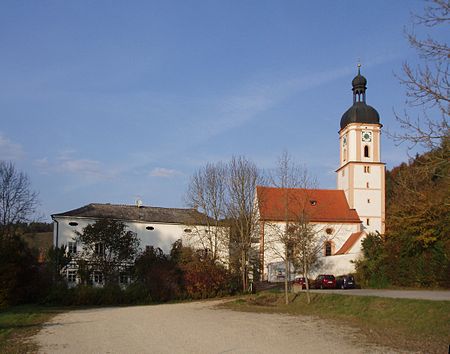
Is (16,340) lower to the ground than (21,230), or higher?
lower

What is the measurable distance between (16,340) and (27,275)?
66.4ft

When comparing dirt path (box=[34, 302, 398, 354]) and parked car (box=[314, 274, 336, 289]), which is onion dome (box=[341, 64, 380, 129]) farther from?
dirt path (box=[34, 302, 398, 354])

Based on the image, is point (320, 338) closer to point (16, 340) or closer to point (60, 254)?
point (16, 340)

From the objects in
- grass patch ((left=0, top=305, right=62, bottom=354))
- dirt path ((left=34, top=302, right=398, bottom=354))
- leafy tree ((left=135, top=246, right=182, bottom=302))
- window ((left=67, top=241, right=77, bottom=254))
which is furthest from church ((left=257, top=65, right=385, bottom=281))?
grass patch ((left=0, top=305, right=62, bottom=354))

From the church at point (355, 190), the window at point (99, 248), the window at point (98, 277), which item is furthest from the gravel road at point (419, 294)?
the church at point (355, 190)

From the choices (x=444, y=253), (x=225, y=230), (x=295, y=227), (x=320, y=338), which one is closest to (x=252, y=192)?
(x=225, y=230)

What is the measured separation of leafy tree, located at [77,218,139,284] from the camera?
38.4 m

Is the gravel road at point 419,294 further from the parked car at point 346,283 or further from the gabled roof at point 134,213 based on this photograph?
the gabled roof at point 134,213

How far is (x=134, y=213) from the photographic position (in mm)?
54812

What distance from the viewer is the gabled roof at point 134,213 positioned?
5206 centimetres

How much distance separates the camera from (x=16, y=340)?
50.8 ft

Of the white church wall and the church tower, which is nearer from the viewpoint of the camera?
the white church wall

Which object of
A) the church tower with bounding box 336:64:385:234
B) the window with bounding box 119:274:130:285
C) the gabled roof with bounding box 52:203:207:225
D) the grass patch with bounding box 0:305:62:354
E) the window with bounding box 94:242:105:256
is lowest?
the grass patch with bounding box 0:305:62:354

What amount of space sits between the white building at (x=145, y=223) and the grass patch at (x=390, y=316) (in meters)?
17.2
